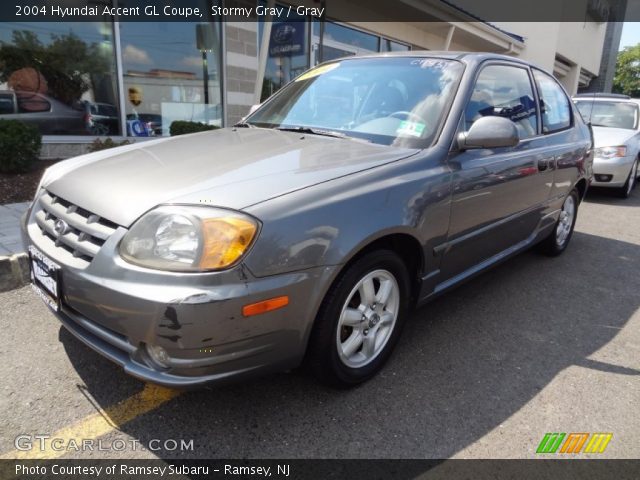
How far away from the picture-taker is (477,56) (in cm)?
312

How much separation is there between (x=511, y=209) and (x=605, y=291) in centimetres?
134

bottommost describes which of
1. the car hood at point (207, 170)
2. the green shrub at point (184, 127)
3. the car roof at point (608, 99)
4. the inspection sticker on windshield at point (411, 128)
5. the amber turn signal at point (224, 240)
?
the green shrub at point (184, 127)

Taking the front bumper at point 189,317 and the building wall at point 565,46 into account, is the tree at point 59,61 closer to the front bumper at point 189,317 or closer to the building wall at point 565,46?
the front bumper at point 189,317

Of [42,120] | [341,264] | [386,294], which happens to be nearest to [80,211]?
[341,264]

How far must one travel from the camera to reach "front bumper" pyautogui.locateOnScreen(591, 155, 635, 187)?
742 centimetres

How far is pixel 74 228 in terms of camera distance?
2100 millimetres

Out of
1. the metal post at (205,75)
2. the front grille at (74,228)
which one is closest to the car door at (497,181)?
the front grille at (74,228)

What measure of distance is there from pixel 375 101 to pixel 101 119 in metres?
5.79

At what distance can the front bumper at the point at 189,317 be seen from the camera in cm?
174

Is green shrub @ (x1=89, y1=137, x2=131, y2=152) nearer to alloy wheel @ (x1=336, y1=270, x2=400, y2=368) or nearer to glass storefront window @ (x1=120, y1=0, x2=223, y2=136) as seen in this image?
glass storefront window @ (x1=120, y1=0, x2=223, y2=136)

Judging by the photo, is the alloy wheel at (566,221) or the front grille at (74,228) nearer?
the front grille at (74,228)

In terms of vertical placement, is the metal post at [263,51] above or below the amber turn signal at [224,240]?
above

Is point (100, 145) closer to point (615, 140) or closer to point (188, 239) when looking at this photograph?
point (188, 239)

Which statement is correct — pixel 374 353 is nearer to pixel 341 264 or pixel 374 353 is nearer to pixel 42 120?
pixel 341 264
